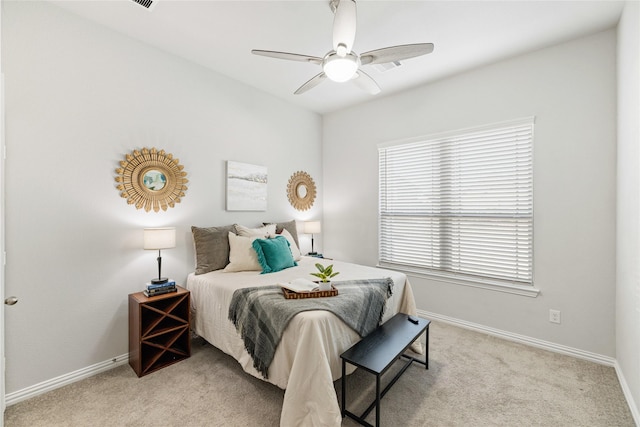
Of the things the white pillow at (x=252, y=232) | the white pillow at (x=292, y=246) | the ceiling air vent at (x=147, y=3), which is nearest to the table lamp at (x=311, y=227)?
the white pillow at (x=292, y=246)

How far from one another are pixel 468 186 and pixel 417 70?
1432 millimetres

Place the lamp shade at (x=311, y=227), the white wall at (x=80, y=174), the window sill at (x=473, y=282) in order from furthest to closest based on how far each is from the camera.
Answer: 1. the lamp shade at (x=311, y=227)
2. the window sill at (x=473, y=282)
3. the white wall at (x=80, y=174)

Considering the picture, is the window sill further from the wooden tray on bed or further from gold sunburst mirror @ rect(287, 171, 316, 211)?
the wooden tray on bed

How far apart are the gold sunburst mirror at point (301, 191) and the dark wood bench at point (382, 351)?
7.60ft

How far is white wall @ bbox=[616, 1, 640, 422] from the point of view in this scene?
191cm

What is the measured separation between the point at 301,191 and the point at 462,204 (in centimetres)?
221

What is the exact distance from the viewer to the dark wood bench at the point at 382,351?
5.87ft

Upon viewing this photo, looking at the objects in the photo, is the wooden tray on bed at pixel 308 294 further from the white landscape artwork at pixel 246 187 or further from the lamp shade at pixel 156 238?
the white landscape artwork at pixel 246 187

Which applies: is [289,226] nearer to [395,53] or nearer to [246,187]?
[246,187]

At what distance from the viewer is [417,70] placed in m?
3.27

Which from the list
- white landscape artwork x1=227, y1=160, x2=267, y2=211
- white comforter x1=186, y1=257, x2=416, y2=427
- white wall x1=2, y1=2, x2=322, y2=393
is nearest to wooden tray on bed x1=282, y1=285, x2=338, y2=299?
white comforter x1=186, y1=257, x2=416, y2=427

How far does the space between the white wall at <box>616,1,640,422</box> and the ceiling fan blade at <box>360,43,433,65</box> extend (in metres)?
1.35

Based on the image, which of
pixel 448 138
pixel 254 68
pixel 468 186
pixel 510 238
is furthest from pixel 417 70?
pixel 510 238

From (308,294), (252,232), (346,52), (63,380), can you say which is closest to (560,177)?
(346,52)
